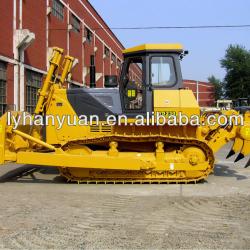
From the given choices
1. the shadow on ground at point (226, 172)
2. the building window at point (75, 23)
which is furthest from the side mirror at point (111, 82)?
the building window at point (75, 23)

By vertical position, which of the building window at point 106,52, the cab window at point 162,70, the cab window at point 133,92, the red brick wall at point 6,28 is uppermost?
the building window at point 106,52

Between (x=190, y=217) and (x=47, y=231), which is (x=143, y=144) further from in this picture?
(x=47, y=231)

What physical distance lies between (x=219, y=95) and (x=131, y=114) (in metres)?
→ 64.0

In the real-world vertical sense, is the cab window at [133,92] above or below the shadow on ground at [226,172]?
above

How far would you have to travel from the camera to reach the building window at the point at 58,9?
21766 mm

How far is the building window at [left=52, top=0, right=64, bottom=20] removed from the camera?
21766 millimetres

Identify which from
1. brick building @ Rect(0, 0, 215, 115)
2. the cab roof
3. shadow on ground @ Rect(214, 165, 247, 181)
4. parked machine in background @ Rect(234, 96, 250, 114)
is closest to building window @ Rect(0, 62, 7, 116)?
brick building @ Rect(0, 0, 215, 115)

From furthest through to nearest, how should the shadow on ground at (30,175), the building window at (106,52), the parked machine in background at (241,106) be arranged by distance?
the building window at (106,52) < the parked machine in background at (241,106) < the shadow on ground at (30,175)

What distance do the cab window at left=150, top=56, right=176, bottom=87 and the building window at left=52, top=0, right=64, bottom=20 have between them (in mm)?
13608

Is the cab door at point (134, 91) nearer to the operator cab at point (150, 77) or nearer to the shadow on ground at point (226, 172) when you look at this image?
the operator cab at point (150, 77)

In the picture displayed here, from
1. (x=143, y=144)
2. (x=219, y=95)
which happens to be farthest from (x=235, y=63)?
(x=143, y=144)

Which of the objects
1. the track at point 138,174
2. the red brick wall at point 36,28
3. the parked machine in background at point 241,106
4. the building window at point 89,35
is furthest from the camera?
the building window at point 89,35

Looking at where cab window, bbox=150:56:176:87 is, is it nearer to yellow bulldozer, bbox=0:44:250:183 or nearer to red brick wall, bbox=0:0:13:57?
yellow bulldozer, bbox=0:44:250:183

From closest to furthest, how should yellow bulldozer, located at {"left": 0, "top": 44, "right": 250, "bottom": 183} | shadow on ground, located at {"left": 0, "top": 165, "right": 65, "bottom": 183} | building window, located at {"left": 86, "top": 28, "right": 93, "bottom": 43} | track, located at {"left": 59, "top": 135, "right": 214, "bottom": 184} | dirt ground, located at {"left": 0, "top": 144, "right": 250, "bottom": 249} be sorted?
dirt ground, located at {"left": 0, "top": 144, "right": 250, "bottom": 249} < yellow bulldozer, located at {"left": 0, "top": 44, "right": 250, "bottom": 183} < track, located at {"left": 59, "top": 135, "right": 214, "bottom": 184} < shadow on ground, located at {"left": 0, "top": 165, "right": 65, "bottom": 183} < building window, located at {"left": 86, "top": 28, "right": 93, "bottom": 43}
